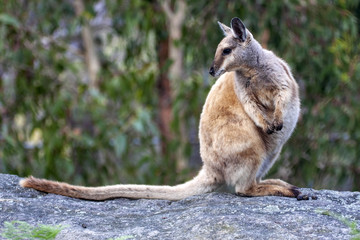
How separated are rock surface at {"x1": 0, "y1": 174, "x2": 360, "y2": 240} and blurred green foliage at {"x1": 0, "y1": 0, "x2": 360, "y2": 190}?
3.11m

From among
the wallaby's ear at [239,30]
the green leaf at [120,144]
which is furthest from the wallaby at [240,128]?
the green leaf at [120,144]

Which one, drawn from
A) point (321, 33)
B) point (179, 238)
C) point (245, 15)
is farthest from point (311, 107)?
point (179, 238)

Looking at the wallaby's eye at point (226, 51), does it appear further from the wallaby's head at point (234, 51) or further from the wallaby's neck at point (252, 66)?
the wallaby's neck at point (252, 66)

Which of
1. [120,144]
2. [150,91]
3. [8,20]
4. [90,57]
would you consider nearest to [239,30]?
[120,144]

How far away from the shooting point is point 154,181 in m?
7.81

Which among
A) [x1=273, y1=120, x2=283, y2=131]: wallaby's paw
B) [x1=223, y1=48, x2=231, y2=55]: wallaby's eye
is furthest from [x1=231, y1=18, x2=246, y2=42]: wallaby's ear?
[x1=273, y1=120, x2=283, y2=131]: wallaby's paw

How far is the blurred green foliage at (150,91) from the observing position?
7.28 metres

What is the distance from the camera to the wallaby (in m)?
4.07

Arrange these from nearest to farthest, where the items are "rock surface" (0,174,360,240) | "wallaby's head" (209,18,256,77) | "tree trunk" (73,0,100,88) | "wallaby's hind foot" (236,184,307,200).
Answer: "rock surface" (0,174,360,240) < "wallaby's hind foot" (236,184,307,200) < "wallaby's head" (209,18,256,77) < "tree trunk" (73,0,100,88)

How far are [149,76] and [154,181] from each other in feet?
4.19

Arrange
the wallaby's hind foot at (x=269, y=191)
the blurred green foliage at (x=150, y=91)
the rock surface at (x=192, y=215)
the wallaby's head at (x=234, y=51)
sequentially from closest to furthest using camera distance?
1. the rock surface at (x=192, y=215)
2. the wallaby's hind foot at (x=269, y=191)
3. the wallaby's head at (x=234, y=51)
4. the blurred green foliage at (x=150, y=91)

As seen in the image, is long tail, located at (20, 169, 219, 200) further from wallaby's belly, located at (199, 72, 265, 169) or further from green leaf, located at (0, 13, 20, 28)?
green leaf, located at (0, 13, 20, 28)

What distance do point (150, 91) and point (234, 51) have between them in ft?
11.8

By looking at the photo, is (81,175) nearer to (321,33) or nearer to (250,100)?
→ (321,33)
